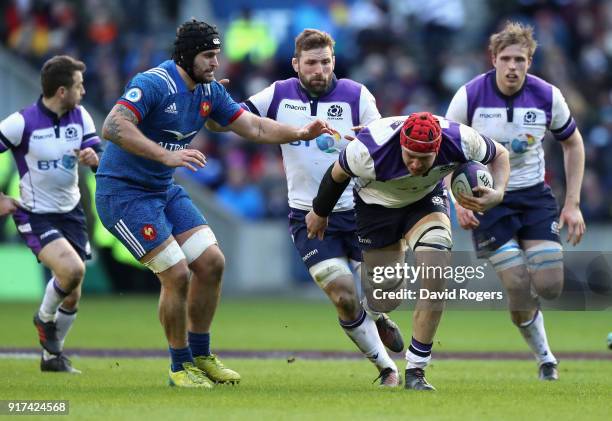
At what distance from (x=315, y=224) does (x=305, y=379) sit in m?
1.60

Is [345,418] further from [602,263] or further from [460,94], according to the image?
[602,263]

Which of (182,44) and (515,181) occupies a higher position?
(182,44)

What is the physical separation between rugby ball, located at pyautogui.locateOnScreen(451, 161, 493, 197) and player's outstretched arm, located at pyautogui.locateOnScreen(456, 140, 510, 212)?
0.04 meters

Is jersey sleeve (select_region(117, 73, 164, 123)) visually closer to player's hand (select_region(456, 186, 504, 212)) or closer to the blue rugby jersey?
the blue rugby jersey

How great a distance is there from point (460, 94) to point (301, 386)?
9.96 feet

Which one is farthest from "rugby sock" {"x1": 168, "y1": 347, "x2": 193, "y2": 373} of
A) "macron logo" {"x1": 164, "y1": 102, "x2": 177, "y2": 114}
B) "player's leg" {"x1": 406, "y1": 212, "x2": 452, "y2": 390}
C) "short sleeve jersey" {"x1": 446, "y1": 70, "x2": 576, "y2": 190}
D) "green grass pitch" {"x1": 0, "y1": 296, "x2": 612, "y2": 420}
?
"short sleeve jersey" {"x1": 446, "y1": 70, "x2": 576, "y2": 190}

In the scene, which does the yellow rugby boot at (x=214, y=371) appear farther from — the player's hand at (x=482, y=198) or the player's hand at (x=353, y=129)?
the player's hand at (x=482, y=198)

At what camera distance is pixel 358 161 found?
9.12 meters

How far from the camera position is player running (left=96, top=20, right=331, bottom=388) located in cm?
936

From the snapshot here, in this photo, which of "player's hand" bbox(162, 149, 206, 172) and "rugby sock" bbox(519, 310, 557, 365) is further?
"rugby sock" bbox(519, 310, 557, 365)

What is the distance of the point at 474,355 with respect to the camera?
1336cm

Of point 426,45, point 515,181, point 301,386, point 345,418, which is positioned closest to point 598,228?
point 426,45

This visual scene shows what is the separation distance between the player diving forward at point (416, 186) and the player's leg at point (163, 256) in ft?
3.47

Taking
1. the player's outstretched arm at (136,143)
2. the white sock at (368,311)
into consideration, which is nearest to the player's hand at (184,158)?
the player's outstretched arm at (136,143)
